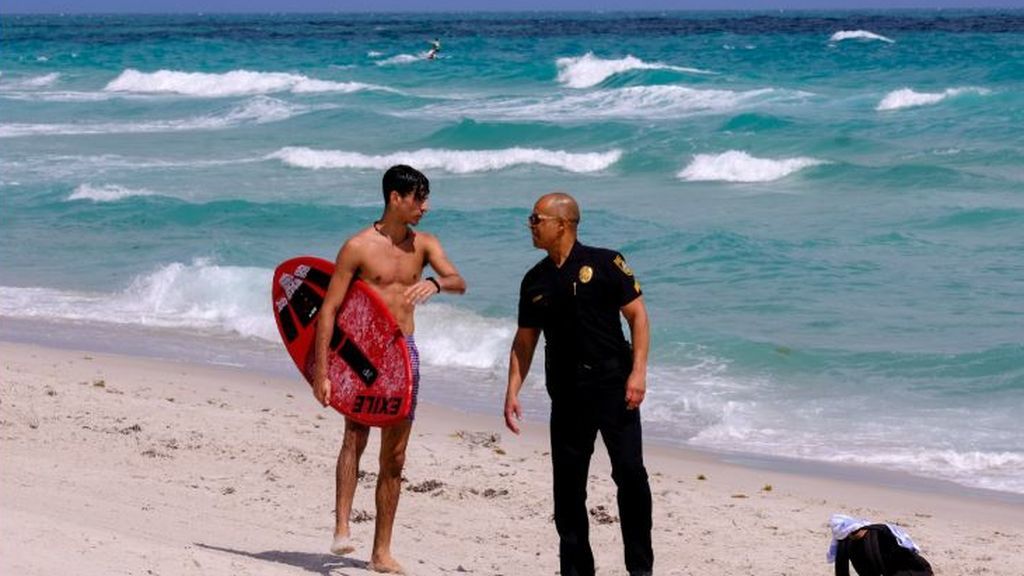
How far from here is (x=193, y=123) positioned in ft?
115

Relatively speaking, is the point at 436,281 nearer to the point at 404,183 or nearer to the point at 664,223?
the point at 404,183

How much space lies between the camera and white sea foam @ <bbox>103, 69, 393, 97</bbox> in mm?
46500

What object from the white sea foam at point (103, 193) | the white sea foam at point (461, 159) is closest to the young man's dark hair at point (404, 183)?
the white sea foam at point (103, 193)

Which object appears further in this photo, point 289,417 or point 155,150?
point 155,150

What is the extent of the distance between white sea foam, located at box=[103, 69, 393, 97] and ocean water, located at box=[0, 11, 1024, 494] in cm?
136

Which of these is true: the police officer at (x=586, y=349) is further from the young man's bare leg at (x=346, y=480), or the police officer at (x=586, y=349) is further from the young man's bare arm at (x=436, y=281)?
the young man's bare leg at (x=346, y=480)

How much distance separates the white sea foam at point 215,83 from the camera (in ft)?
153

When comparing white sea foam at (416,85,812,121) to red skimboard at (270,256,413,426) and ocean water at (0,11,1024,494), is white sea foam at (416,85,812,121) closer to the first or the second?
ocean water at (0,11,1024,494)

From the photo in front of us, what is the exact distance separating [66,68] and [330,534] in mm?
54469

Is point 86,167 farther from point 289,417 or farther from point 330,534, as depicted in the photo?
point 330,534

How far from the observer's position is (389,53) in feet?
207

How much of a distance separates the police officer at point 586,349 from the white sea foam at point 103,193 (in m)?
15.8

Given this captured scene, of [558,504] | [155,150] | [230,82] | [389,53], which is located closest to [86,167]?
[155,150]

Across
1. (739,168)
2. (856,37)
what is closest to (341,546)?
(739,168)
